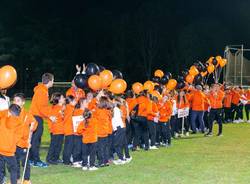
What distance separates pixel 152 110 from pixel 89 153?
132 inches

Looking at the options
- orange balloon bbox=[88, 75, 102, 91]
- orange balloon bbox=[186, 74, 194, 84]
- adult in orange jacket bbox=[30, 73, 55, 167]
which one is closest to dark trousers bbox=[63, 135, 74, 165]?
adult in orange jacket bbox=[30, 73, 55, 167]

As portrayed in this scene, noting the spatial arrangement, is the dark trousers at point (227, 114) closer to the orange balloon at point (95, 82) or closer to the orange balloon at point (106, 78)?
the orange balloon at point (106, 78)

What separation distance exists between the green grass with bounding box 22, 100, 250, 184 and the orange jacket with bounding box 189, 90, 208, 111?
3.09 metres

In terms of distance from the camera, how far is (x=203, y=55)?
56.5 meters

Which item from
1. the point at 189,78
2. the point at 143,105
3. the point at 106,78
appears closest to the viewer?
the point at 106,78

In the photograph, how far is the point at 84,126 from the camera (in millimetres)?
11047

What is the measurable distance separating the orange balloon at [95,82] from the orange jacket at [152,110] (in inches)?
96.3

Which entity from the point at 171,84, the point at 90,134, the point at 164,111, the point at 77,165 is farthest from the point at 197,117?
the point at 90,134

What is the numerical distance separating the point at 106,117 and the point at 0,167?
342 centimetres

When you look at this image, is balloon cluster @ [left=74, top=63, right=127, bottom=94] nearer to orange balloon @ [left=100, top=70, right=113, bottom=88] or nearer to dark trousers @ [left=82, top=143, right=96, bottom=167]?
orange balloon @ [left=100, top=70, right=113, bottom=88]

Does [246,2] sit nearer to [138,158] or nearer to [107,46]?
[107,46]

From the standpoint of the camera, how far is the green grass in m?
9.93

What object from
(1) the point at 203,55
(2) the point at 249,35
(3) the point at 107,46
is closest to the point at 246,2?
(2) the point at 249,35

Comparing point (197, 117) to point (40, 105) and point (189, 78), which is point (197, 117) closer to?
point (189, 78)
